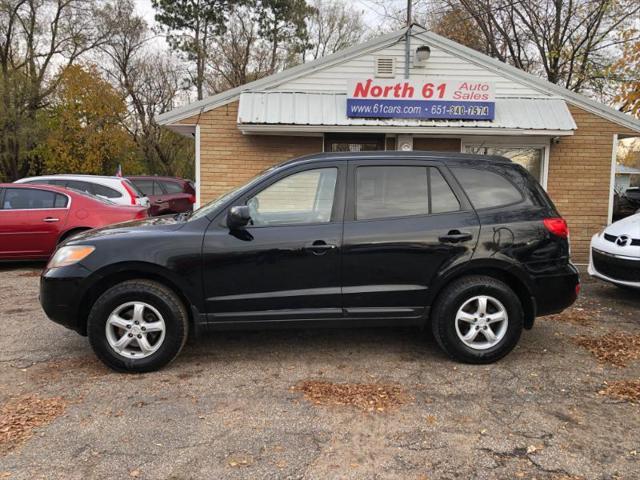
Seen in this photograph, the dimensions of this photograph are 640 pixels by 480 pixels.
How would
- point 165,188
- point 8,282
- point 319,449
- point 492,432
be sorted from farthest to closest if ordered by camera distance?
point 165,188 < point 8,282 < point 492,432 < point 319,449

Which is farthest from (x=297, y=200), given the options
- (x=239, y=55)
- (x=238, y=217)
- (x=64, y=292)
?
(x=239, y=55)

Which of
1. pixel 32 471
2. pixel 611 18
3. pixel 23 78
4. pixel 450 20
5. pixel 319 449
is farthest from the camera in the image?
pixel 23 78

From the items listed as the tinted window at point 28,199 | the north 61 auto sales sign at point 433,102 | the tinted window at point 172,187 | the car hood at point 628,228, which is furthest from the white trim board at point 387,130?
the tinted window at point 172,187

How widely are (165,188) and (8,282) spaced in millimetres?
6489

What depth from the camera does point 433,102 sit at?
9.05 m

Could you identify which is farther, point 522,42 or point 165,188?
point 522,42

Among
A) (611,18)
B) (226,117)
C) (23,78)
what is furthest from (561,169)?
(23,78)

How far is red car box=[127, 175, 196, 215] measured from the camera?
13180mm

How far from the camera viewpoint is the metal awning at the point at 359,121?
8844 mm

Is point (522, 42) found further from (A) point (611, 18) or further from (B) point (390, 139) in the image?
(B) point (390, 139)

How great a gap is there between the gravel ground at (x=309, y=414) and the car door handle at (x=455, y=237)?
108cm

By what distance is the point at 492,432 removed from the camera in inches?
124

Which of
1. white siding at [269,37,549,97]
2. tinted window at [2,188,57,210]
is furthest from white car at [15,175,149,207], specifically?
white siding at [269,37,549,97]

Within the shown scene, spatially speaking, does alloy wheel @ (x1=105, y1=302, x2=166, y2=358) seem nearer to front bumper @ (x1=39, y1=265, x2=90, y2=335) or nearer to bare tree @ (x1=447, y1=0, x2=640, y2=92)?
front bumper @ (x1=39, y1=265, x2=90, y2=335)
